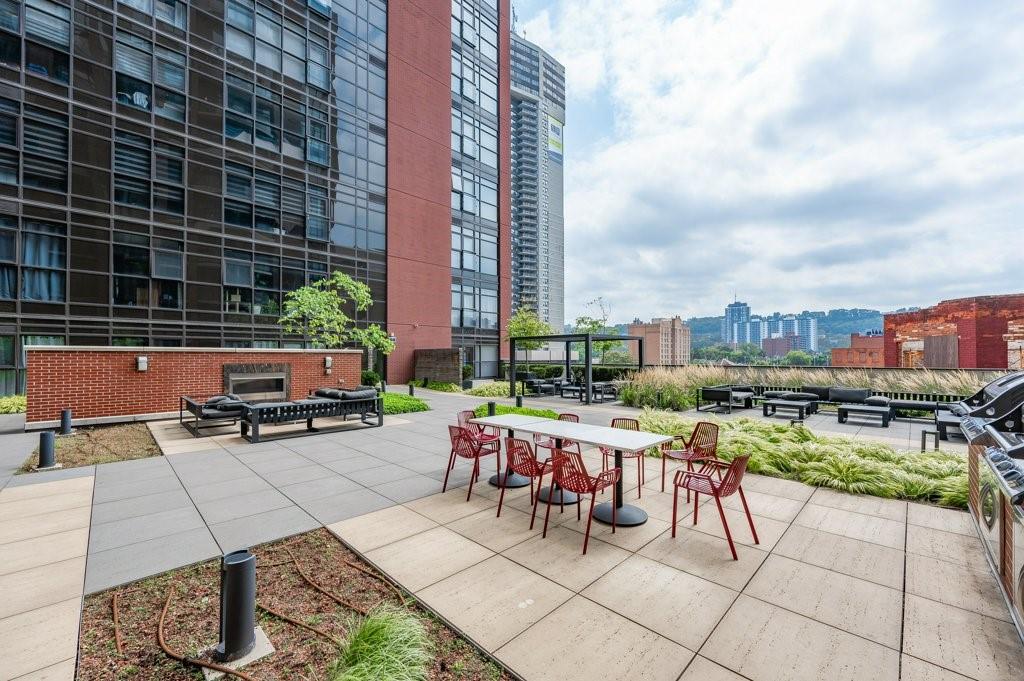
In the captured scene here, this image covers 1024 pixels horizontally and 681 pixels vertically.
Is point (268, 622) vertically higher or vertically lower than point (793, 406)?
lower

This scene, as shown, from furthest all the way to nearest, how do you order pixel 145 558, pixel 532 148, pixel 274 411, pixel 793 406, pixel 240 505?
pixel 532 148, pixel 793 406, pixel 274 411, pixel 240 505, pixel 145 558

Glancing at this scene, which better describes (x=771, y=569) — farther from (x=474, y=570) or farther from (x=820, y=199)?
(x=820, y=199)

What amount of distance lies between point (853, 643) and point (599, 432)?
9.18 feet

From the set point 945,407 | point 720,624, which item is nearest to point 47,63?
point 720,624

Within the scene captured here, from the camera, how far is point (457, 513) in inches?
190

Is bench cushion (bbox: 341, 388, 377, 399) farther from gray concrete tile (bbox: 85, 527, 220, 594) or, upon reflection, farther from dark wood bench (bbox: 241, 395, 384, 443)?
gray concrete tile (bbox: 85, 527, 220, 594)

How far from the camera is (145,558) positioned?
3729mm

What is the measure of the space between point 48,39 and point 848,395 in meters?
29.2

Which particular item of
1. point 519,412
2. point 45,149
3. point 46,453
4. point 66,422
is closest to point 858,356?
point 519,412

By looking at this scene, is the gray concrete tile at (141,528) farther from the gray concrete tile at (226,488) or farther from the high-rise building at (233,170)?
the high-rise building at (233,170)

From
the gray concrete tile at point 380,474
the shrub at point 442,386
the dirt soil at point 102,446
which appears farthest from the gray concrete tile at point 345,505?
the shrub at point 442,386

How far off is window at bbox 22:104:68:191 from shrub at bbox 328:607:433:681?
2130 centimetres

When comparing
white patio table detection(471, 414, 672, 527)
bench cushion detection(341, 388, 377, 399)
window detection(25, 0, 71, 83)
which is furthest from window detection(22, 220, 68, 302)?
white patio table detection(471, 414, 672, 527)

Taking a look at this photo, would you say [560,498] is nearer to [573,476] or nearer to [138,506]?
[573,476]
